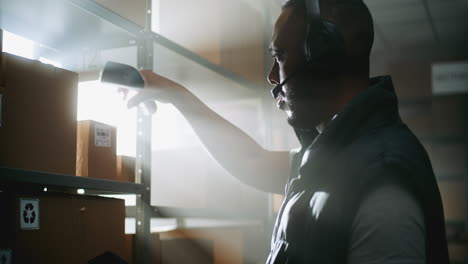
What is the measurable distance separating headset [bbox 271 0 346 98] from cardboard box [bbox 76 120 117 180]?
0.54 m

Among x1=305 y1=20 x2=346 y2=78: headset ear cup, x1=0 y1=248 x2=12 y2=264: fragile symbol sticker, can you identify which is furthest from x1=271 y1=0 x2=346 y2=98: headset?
x1=0 y1=248 x2=12 y2=264: fragile symbol sticker

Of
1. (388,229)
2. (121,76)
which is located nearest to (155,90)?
(121,76)

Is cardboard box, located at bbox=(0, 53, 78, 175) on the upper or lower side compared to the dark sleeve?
upper

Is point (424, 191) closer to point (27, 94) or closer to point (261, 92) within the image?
point (27, 94)

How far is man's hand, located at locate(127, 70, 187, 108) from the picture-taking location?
1240 mm

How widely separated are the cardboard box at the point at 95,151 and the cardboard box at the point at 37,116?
3.6 inches

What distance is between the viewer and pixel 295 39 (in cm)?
105

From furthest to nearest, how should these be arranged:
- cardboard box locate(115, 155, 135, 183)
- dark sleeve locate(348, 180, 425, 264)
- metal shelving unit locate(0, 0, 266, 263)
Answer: cardboard box locate(115, 155, 135, 183) < metal shelving unit locate(0, 0, 266, 263) < dark sleeve locate(348, 180, 425, 264)

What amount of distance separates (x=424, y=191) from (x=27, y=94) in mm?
788

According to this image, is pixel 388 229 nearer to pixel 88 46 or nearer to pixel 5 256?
pixel 5 256

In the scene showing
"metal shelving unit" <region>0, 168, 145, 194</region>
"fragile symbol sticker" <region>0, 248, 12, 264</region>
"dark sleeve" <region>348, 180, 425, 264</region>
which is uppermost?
"metal shelving unit" <region>0, 168, 145, 194</region>

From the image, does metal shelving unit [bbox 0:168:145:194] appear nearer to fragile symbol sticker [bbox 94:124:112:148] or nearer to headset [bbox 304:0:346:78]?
fragile symbol sticker [bbox 94:124:112:148]

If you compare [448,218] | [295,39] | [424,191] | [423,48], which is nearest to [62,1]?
[295,39]

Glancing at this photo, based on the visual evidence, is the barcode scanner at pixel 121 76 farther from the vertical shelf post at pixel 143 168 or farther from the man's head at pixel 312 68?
the man's head at pixel 312 68
